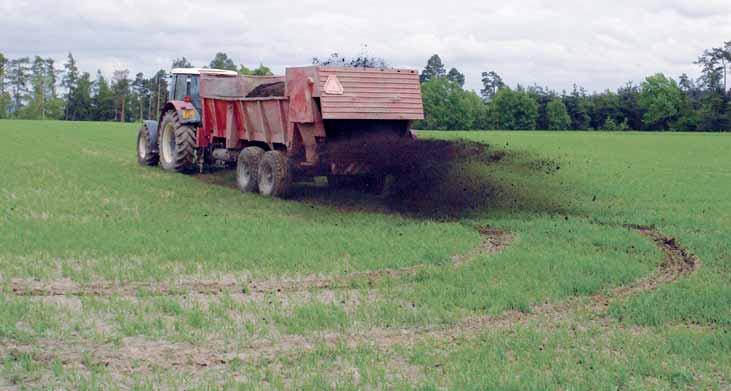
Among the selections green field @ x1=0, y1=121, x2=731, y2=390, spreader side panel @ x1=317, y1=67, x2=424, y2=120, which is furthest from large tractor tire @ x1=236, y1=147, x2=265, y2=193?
spreader side panel @ x1=317, y1=67, x2=424, y2=120

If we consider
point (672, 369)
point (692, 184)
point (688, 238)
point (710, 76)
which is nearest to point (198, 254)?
Answer: point (672, 369)

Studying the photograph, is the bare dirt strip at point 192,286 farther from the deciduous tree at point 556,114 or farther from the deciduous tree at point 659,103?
the deciduous tree at point 659,103

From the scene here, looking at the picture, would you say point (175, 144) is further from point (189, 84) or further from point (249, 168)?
point (249, 168)

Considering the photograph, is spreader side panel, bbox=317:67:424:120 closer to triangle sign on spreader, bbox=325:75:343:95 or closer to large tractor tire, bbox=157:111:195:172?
triangle sign on spreader, bbox=325:75:343:95

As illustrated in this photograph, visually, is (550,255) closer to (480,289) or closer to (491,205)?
(480,289)

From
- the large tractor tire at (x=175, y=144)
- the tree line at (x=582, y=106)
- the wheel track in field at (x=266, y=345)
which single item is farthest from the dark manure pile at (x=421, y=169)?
the tree line at (x=582, y=106)

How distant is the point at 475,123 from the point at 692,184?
75.2m

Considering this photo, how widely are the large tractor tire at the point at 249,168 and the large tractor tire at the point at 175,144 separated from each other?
9.46 ft

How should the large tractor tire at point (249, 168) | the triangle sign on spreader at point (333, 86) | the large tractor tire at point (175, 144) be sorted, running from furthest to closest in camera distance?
the large tractor tire at point (175, 144) < the large tractor tire at point (249, 168) < the triangle sign on spreader at point (333, 86)

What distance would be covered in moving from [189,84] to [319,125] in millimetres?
6263

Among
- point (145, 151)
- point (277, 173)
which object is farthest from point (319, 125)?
point (145, 151)

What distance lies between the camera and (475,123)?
9450cm

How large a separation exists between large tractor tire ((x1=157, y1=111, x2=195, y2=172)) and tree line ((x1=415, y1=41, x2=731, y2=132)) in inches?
2547

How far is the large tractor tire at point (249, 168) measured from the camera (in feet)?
52.4
